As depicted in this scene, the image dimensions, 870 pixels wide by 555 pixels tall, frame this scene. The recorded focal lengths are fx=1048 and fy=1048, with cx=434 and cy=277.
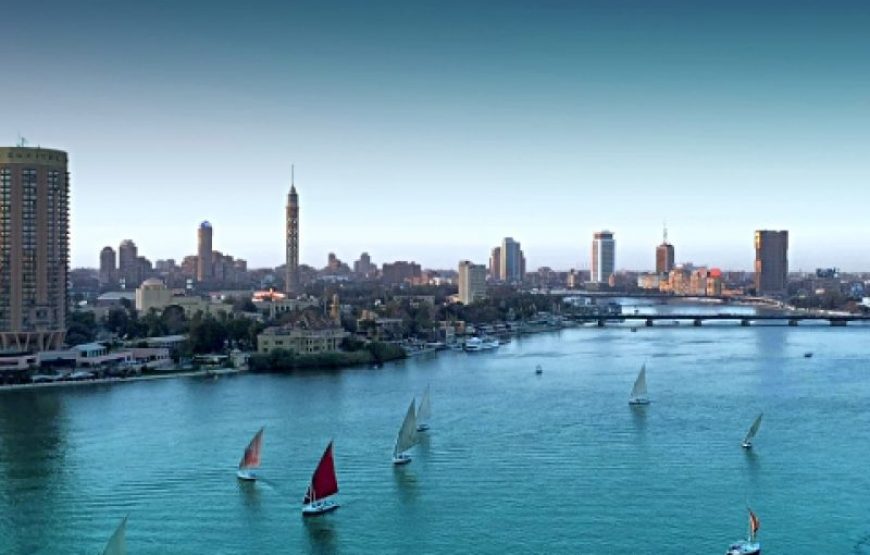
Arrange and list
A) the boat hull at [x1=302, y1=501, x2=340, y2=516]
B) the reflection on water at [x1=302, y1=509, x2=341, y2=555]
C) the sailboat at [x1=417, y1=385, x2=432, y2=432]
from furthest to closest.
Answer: the sailboat at [x1=417, y1=385, x2=432, y2=432], the boat hull at [x1=302, y1=501, x2=340, y2=516], the reflection on water at [x1=302, y1=509, x2=341, y2=555]

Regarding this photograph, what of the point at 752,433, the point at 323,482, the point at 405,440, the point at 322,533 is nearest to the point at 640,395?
the point at 752,433

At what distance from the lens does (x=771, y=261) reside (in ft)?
230

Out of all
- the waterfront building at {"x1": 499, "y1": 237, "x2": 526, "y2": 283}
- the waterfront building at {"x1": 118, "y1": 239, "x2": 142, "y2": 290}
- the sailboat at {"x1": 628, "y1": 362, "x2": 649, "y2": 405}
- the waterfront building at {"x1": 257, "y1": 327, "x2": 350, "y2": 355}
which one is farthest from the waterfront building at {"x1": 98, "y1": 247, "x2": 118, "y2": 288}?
the sailboat at {"x1": 628, "y1": 362, "x2": 649, "y2": 405}

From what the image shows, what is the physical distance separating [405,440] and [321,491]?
1.99 metres

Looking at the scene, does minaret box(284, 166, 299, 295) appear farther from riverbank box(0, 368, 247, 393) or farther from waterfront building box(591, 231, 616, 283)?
waterfront building box(591, 231, 616, 283)

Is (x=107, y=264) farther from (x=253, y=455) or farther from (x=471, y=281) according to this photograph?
(x=253, y=455)

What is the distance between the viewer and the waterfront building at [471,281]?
148 ft

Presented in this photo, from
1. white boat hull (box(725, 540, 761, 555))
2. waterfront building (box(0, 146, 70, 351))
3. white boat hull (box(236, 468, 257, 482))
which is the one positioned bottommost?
white boat hull (box(725, 540, 761, 555))

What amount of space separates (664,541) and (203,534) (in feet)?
11.3

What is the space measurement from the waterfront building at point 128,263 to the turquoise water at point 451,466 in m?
45.8

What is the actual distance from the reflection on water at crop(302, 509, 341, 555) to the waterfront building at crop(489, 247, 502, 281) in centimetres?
8116

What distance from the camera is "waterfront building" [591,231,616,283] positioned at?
9963 cm

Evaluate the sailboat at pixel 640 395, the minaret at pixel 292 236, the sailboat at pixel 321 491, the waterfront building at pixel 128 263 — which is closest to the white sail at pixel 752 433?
the sailboat at pixel 640 395

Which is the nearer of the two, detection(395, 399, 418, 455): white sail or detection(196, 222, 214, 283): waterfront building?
detection(395, 399, 418, 455): white sail
